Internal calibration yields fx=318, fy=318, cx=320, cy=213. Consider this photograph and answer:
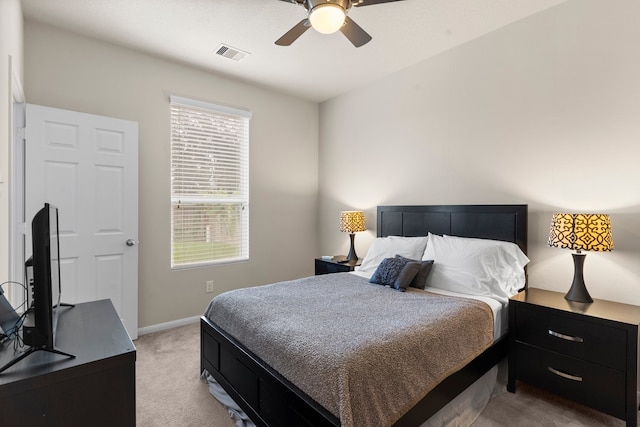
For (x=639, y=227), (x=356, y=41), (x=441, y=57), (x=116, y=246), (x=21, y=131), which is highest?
(x=441, y=57)

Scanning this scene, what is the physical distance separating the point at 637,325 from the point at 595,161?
1.15 m

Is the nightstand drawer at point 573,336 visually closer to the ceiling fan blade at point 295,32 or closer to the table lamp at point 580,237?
the table lamp at point 580,237

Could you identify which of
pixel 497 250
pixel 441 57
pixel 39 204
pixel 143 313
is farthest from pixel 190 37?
pixel 497 250

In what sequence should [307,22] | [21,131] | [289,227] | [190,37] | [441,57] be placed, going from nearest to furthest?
[307,22], [21,131], [190,37], [441,57], [289,227]

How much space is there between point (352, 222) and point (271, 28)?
2.10 meters

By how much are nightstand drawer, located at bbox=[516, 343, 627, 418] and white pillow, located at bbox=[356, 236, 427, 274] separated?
1.05 meters

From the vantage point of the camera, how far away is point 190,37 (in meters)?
2.81

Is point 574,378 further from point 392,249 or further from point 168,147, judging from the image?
point 168,147

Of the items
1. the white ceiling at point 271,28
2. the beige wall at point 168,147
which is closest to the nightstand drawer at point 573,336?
the white ceiling at point 271,28

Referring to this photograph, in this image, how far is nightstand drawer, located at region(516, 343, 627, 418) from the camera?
181 cm

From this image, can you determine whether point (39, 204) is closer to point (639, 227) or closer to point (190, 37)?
point (190, 37)

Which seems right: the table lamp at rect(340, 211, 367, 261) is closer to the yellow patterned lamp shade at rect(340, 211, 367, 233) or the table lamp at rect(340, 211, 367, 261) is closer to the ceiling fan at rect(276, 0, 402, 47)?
the yellow patterned lamp shade at rect(340, 211, 367, 233)

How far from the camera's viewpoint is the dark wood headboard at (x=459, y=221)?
258cm

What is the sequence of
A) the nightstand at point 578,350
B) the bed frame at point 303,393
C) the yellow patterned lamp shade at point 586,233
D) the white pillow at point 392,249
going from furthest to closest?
the white pillow at point 392,249
the yellow patterned lamp shade at point 586,233
the nightstand at point 578,350
the bed frame at point 303,393
